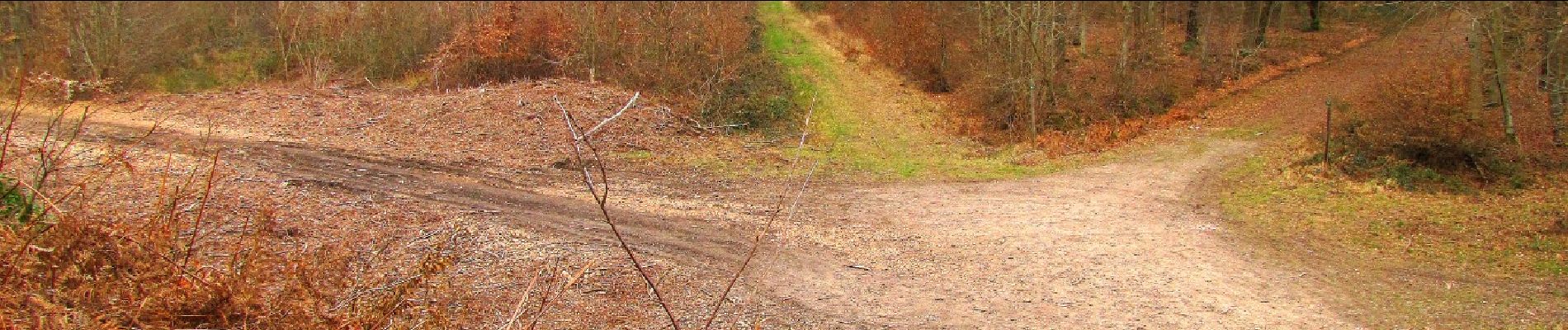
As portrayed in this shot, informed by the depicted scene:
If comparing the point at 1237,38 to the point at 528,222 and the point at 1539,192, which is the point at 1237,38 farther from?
the point at 528,222

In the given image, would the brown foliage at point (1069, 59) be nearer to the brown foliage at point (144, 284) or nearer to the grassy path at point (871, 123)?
the grassy path at point (871, 123)

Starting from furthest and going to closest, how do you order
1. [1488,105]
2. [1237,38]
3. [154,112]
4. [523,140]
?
1. [1237,38]
2. [154,112]
3. [523,140]
4. [1488,105]

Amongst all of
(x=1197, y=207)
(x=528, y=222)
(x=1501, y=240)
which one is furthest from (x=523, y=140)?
(x=1501, y=240)

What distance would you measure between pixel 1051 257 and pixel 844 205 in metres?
3.24

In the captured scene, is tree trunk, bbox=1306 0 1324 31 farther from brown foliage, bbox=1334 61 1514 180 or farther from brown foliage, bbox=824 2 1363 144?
brown foliage, bbox=1334 61 1514 180

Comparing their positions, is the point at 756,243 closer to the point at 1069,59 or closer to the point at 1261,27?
the point at 1069,59

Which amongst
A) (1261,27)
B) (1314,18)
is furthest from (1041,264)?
(1314,18)

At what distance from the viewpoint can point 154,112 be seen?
17.4 meters

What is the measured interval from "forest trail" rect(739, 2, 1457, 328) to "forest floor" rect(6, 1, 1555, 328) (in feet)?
0.11

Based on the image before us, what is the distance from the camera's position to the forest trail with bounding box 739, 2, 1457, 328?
891 centimetres

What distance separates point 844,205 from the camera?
13.1 metres

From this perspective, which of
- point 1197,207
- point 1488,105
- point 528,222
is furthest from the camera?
point 1488,105

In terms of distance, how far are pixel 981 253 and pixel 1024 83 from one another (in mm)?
6783

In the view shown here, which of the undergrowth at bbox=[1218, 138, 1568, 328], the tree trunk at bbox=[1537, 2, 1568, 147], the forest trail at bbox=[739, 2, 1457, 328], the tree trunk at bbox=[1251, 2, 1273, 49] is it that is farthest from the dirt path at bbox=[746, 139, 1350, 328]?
the tree trunk at bbox=[1251, 2, 1273, 49]
